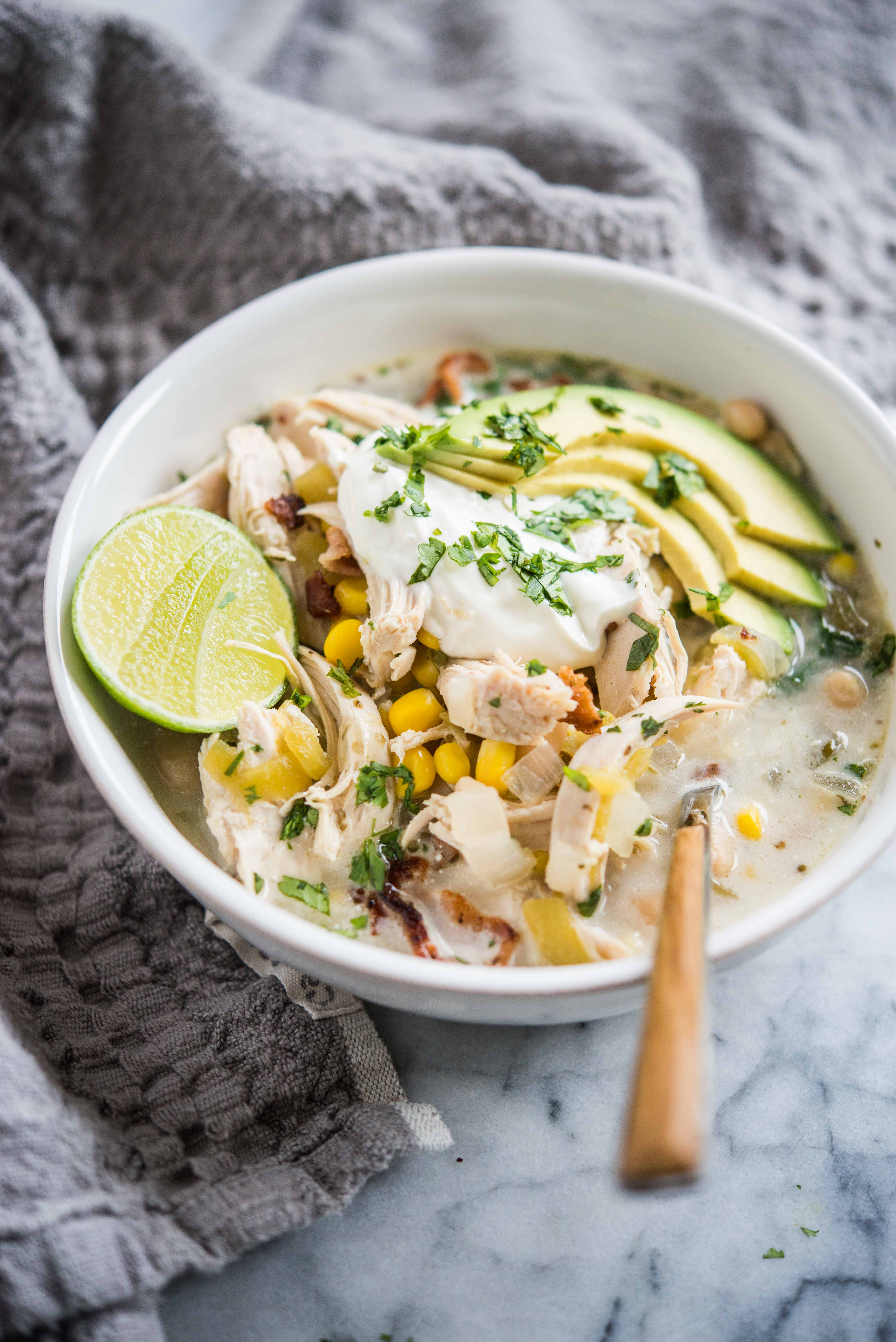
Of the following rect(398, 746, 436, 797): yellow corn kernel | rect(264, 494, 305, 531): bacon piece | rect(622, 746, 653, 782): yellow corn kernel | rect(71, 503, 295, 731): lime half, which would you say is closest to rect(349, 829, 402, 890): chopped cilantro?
rect(398, 746, 436, 797): yellow corn kernel

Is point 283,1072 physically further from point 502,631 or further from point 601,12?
point 601,12

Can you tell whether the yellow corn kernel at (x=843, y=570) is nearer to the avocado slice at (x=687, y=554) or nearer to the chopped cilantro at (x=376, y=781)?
the avocado slice at (x=687, y=554)

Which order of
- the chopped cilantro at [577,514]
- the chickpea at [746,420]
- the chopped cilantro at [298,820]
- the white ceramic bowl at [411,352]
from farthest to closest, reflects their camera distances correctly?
the chickpea at [746,420], the chopped cilantro at [577,514], the chopped cilantro at [298,820], the white ceramic bowl at [411,352]

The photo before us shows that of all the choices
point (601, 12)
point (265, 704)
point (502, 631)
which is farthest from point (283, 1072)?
point (601, 12)

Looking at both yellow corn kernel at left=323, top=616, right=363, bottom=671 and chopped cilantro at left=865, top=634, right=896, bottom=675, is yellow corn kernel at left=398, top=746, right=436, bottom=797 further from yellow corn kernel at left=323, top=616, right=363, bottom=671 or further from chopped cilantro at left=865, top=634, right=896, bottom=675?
chopped cilantro at left=865, top=634, right=896, bottom=675

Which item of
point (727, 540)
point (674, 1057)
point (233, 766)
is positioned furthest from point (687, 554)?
point (674, 1057)

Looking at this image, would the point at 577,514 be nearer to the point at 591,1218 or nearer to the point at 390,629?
the point at 390,629

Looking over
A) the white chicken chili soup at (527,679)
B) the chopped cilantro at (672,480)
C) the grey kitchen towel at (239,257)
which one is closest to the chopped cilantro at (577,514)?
the white chicken chili soup at (527,679)
